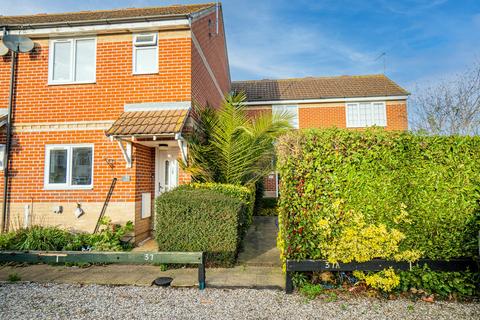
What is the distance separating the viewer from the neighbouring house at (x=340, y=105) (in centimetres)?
1605

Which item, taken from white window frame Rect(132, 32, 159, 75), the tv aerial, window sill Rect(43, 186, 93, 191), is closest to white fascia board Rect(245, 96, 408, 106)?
white window frame Rect(132, 32, 159, 75)

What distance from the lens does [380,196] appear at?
4.12 meters

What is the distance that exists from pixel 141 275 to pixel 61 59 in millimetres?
6507

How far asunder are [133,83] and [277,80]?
46.2ft

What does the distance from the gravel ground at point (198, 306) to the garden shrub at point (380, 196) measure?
636mm

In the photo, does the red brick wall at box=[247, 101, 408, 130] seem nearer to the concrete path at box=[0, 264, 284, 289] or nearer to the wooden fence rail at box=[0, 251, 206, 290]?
the concrete path at box=[0, 264, 284, 289]

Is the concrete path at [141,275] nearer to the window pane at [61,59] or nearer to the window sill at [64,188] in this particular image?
the window sill at [64,188]

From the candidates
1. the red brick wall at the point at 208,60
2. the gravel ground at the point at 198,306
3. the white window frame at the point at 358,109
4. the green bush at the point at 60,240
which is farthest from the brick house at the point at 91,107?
the white window frame at the point at 358,109

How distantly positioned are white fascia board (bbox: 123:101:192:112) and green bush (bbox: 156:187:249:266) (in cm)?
292

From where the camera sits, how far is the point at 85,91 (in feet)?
24.5

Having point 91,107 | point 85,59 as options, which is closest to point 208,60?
point 85,59

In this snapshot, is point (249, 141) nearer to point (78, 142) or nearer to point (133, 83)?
point (133, 83)

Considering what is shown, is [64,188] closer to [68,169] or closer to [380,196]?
[68,169]

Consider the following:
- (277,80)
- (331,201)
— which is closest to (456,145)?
(331,201)
